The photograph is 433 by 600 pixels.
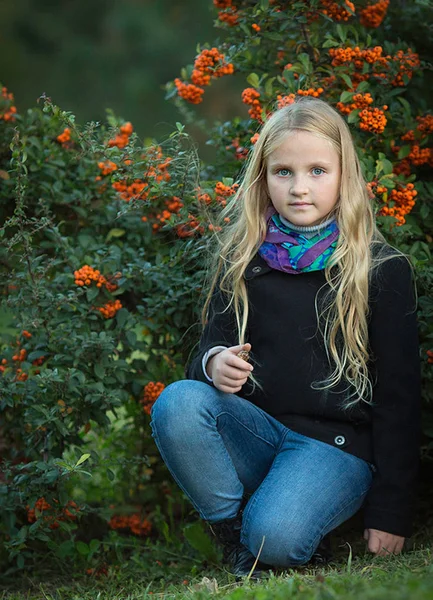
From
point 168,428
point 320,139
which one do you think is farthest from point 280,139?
point 168,428

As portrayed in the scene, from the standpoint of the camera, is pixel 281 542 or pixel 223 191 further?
pixel 223 191

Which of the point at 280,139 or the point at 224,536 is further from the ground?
the point at 280,139

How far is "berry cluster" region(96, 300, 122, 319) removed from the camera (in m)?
2.67

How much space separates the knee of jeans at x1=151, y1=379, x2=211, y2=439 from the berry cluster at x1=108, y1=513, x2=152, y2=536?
868 mm

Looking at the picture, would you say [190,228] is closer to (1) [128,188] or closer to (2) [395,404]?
(1) [128,188]

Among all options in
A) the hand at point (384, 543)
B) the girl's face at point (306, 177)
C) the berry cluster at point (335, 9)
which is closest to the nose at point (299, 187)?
the girl's face at point (306, 177)

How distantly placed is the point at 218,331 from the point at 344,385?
0.37 m

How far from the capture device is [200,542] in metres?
2.66

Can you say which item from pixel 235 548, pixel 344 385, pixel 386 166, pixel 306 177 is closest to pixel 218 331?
pixel 344 385

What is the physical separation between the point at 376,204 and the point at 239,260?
1.51ft

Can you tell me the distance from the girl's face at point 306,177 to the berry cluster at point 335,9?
56 centimetres

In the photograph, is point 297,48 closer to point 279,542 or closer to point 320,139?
point 320,139

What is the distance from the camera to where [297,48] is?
2752mm

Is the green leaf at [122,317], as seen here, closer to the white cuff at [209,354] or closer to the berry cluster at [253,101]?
the white cuff at [209,354]
